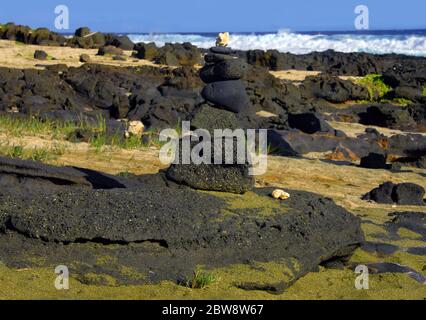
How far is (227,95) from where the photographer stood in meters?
7.62

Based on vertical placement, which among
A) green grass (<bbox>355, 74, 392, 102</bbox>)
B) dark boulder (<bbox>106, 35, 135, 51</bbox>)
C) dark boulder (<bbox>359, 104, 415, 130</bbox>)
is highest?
dark boulder (<bbox>106, 35, 135, 51</bbox>)

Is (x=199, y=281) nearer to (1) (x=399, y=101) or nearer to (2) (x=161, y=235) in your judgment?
(2) (x=161, y=235)

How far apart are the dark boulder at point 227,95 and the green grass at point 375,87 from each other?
15.0m

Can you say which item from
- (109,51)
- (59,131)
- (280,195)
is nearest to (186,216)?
(280,195)

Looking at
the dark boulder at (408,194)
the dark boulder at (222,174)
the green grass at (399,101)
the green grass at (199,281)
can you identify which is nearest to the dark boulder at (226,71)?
the dark boulder at (222,174)

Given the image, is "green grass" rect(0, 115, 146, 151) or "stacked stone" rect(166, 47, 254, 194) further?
"green grass" rect(0, 115, 146, 151)

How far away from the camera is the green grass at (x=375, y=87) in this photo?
73.6ft

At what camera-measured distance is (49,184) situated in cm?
734

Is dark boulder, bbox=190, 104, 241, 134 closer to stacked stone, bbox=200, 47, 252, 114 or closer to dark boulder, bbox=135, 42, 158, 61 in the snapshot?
stacked stone, bbox=200, 47, 252, 114

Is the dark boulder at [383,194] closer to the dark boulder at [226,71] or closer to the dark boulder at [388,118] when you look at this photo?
the dark boulder at [226,71]

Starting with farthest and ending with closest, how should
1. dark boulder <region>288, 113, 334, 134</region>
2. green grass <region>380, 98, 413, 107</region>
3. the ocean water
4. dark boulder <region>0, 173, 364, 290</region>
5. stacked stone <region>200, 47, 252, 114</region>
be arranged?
the ocean water < green grass <region>380, 98, 413, 107</region> < dark boulder <region>288, 113, 334, 134</region> < stacked stone <region>200, 47, 252, 114</region> < dark boulder <region>0, 173, 364, 290</region>

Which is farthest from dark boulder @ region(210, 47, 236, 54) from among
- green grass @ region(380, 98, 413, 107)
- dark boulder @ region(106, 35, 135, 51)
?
dark boulder @ region(106, 35, 135, 51)

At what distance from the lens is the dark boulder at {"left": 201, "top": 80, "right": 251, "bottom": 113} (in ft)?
25.0

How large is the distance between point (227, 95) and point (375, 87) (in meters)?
16.6
